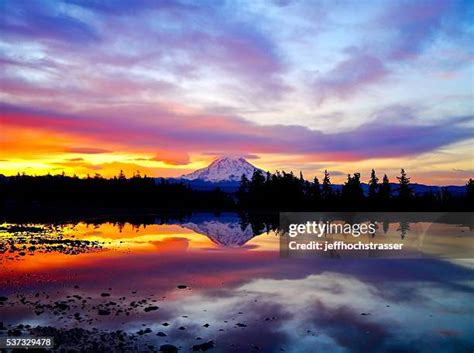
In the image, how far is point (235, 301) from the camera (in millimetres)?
23234

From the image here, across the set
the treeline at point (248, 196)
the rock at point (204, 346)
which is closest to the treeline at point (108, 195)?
the treeline at point (248, 196)

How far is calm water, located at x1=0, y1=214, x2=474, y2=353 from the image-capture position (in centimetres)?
1720

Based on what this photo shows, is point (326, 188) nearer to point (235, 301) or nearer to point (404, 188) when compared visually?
point (404, 188)

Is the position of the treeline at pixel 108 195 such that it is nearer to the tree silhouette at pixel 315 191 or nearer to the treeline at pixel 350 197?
the treeline at pixel 350 197

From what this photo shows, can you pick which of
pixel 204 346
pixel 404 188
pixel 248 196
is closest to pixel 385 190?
pixel 404 188

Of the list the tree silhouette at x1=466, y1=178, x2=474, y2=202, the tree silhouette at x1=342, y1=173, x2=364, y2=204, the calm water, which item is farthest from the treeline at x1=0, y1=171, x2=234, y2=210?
the calm water

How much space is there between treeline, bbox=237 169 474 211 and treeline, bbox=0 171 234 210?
61.8ft

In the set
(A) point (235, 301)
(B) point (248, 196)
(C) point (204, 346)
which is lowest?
(C) point (204, 346)

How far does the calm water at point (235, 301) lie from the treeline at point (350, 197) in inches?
3515

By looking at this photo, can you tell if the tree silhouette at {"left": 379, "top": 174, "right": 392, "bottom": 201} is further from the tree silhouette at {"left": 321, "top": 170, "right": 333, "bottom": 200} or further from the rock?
the rock

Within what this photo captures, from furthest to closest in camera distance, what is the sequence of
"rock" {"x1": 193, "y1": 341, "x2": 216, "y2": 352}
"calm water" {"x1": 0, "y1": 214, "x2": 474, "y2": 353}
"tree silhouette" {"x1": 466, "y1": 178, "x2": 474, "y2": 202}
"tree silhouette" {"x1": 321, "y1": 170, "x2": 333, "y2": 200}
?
"tree silhouette" {"x1": 321, "y1": 170, "x2": 333, "y2": 200}, "tree silhouette" {"x1": 466, "y1": 178, "x2": 474, "y2": 202}, "calm water" {"x1": 0, "y1": 214, "x2": 474, "y2": 353}, "rock" {"x1": 193, "y1": 341, "x2": 216, "y2": 352}

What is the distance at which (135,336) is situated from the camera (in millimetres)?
17016

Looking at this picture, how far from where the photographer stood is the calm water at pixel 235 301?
17203 mm

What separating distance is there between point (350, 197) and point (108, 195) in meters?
91.1
